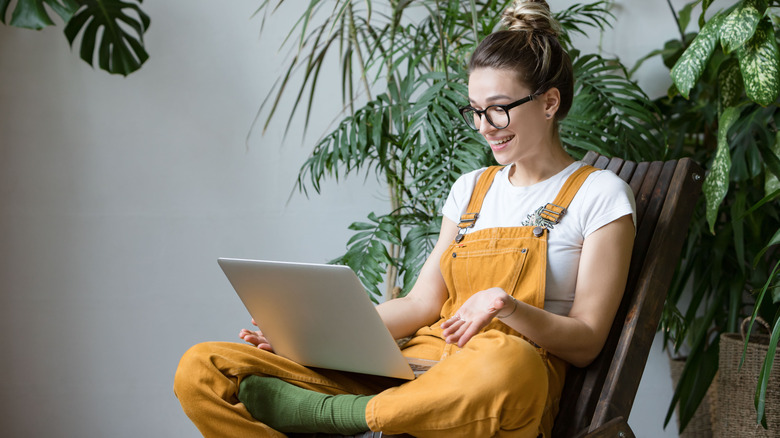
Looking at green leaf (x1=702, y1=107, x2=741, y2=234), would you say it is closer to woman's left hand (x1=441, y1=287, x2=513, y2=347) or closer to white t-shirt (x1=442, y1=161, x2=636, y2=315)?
white t-shirt (x1=442, y1=161, x2=636, y2=315)

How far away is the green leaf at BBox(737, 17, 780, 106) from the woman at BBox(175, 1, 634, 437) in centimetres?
58

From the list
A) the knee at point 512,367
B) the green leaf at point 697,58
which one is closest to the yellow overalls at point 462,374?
the knee at point 512,367

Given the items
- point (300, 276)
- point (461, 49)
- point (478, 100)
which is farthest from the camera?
point (461, 49)

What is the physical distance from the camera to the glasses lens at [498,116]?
1.39 metres

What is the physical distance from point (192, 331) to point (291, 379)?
1545 millimetres

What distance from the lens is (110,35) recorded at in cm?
244

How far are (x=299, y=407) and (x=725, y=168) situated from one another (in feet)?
4.47

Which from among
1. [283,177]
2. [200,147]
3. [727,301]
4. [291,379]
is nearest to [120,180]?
[200,147]

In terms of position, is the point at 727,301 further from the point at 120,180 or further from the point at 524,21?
the point at 120,180

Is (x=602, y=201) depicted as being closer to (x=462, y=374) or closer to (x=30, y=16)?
(x=462, y=374)

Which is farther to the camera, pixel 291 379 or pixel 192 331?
pixel 192 331

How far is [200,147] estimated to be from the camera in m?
2.64

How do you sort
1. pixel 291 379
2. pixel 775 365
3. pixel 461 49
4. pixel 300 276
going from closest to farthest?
Result: 1. pixel 300 276
2. pixel 291 379
3. pixel 775 365
4. pixel 461 49

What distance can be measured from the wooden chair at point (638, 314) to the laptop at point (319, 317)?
0.47ft
